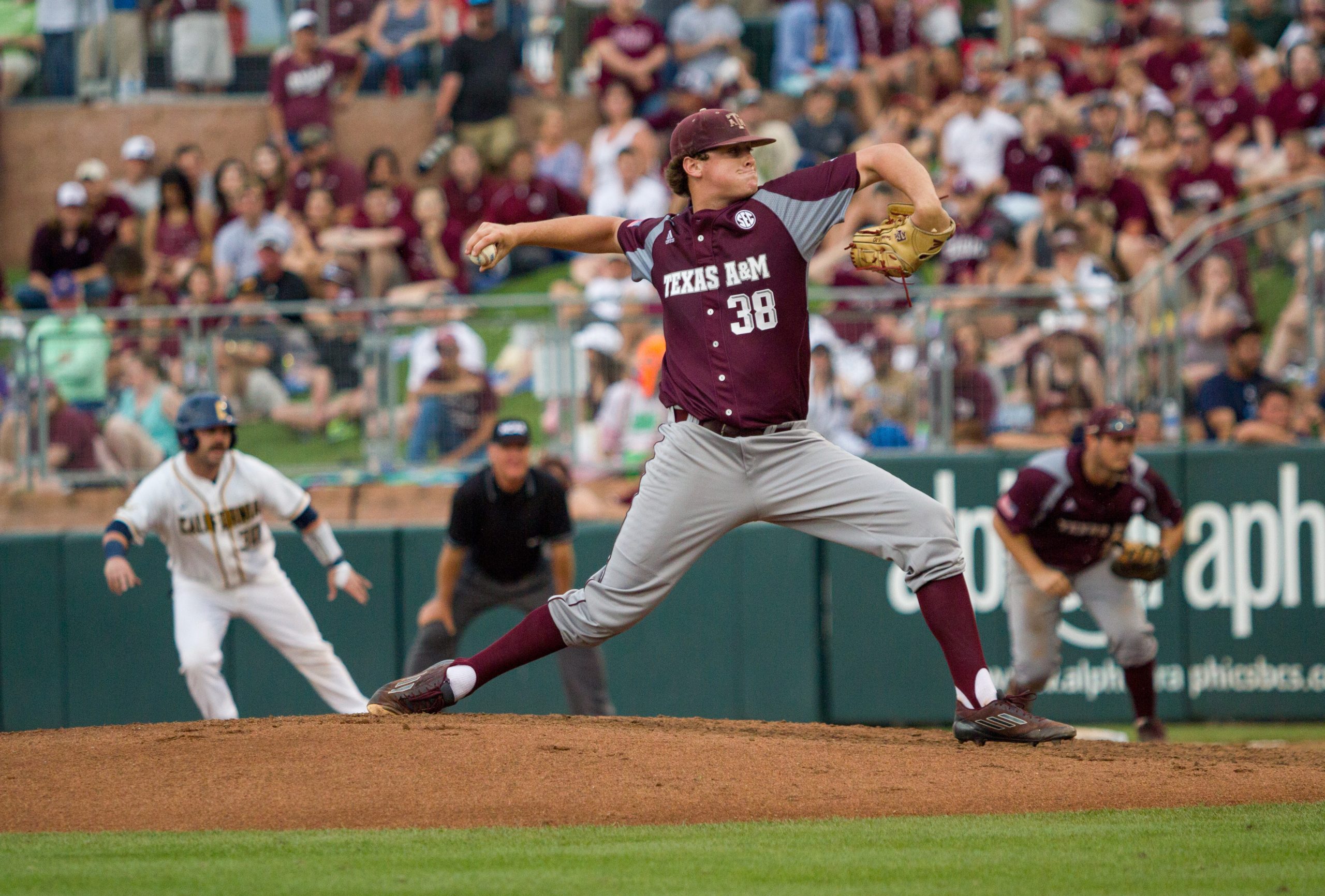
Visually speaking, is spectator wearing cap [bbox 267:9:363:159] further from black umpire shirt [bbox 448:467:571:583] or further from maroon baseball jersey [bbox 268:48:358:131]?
black umpire shirt [bbox 448:467:571:583]

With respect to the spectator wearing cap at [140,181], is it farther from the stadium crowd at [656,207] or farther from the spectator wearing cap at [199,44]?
the spectator wearing cap at [199,44]

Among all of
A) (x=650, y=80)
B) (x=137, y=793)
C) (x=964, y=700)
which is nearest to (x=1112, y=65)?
(x=650, y=80)

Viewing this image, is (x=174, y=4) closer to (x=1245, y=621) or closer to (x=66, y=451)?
(x=66, y=451)

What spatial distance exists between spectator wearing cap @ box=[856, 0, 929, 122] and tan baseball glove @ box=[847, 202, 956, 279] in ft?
35.7

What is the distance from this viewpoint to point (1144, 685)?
30.1 ft

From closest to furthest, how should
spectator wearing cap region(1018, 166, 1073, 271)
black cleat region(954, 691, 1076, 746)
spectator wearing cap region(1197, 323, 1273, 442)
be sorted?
black cleat region(954, 691, 1076, 746)
spectator wearing cap region(1197, 323, 1273, 442)
spectator wearing cap region(1018, 166, 1073, 271)

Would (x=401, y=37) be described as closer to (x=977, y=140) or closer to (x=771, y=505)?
(x=977, y=140)

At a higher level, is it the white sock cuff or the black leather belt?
the black leather belt

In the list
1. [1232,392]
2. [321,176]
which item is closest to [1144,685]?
[1232,392]

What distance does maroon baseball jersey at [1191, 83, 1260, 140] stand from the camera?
14.3 m

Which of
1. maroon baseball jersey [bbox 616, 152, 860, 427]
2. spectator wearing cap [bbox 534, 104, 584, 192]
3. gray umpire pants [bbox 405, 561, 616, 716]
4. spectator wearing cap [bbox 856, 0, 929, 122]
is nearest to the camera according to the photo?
maroon baseball jersey [bbox 616, 152, 860, 427]

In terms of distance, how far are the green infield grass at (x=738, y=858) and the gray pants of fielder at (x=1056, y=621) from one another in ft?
12.2

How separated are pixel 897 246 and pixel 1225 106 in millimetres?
10447

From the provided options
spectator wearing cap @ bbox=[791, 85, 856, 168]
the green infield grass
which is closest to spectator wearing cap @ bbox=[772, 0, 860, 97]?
spectator wearing cap @ bbox=[791, 85, 856, 168]
